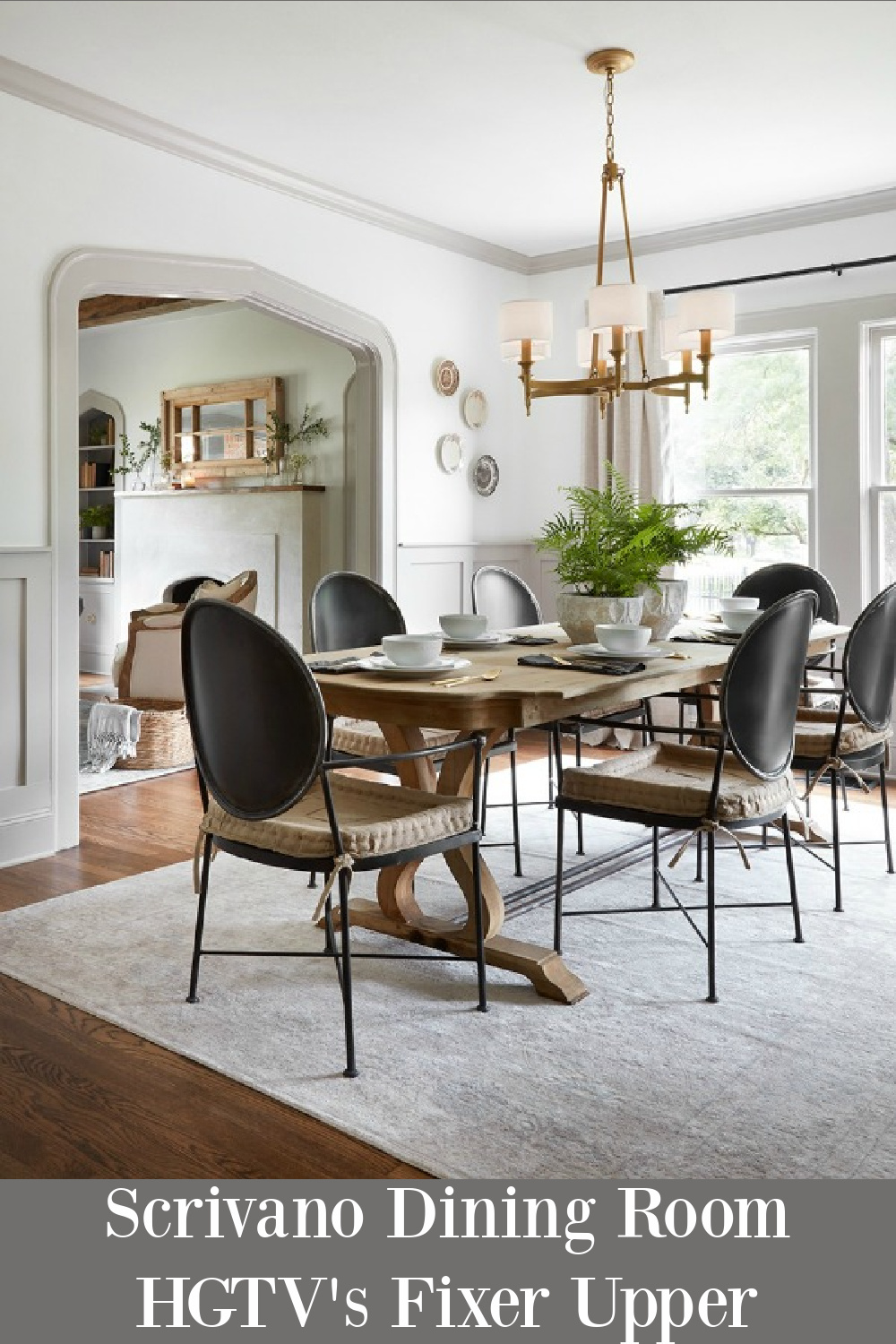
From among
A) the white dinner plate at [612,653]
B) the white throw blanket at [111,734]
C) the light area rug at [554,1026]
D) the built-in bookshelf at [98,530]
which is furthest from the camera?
the built-in bookshelf at [98,530]

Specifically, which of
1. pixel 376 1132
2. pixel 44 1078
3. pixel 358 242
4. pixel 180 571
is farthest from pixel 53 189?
pixel 180 571

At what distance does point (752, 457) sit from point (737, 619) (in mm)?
2145

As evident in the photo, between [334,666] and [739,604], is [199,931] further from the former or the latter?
[739,604]

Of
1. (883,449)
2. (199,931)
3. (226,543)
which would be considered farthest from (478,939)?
(226,543)

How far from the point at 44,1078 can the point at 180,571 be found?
20.6 feet

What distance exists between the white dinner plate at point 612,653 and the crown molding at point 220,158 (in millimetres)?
2555

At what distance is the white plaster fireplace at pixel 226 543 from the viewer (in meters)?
7.33

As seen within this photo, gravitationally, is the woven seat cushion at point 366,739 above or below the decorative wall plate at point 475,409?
below

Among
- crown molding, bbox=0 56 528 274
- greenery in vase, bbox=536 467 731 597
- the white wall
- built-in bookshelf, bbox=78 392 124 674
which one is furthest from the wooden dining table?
built-in bookshelf, bbox=78 392 124 674

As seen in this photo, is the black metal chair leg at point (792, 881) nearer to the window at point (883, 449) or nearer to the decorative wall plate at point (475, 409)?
the window at point (883, 449)

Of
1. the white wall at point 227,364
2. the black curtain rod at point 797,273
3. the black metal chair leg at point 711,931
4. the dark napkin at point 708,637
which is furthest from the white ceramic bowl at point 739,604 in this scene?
the white wall at point 227,364

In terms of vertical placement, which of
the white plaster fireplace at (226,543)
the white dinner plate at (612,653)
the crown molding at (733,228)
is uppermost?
the crown molding at (733,228)

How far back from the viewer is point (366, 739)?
3.31 meters
